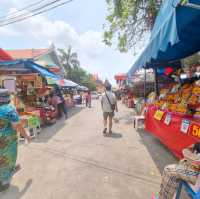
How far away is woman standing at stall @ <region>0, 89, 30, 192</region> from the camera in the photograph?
132 inches

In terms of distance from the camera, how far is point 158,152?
5.27m

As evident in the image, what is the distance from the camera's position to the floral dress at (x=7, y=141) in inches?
131

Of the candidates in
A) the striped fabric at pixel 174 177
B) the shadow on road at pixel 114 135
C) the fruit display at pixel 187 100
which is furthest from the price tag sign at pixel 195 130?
the shadow on road at pixel 114 135

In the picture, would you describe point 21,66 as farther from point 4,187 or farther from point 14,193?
point 14,193

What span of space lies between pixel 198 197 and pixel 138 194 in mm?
1199

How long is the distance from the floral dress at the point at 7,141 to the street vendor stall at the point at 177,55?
276cm

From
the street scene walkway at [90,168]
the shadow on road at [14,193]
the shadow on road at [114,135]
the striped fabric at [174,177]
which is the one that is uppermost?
the striped fabric at [174,177]

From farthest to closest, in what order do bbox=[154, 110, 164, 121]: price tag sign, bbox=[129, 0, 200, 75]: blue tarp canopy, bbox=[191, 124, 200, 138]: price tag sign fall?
1. bbox=[154, 110, 164, 121]: price tag sign
2. bbox=[191, 124, 200, 138]: price tag sign
3. bbox=[129, 0, 200, 75]: blue tarp canopy

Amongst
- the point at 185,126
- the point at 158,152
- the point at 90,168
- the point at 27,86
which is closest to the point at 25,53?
the point at 27,86

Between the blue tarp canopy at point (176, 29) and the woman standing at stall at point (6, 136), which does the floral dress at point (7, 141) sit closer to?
the woman standing at stall at point (6, 136)

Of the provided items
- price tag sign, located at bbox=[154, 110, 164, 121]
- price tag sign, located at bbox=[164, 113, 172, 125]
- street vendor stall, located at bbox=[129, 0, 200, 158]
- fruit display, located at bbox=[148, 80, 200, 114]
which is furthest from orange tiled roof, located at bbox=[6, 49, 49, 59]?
price tag sign, located at bbox=[164, 113, 172, 125]

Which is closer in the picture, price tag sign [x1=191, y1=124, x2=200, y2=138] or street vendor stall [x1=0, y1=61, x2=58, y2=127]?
price tag sign [x1=191, y1=124, x2=200, y2=138]

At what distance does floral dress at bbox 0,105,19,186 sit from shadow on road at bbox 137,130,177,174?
291cm

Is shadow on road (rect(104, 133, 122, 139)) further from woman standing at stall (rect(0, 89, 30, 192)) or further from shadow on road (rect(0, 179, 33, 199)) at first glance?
woman standing at stall (rect(0, 89, 30, 192))
